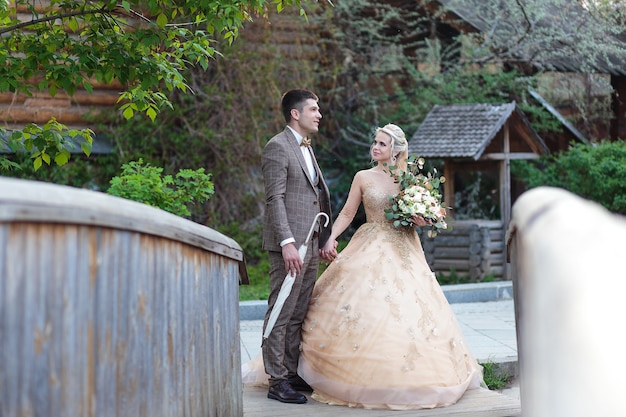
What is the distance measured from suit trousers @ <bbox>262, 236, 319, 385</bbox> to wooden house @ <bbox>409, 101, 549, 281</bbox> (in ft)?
20.5

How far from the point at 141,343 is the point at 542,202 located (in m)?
1.81

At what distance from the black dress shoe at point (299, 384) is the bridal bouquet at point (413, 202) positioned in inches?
47.6

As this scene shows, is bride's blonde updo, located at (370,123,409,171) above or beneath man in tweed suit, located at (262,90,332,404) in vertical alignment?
above

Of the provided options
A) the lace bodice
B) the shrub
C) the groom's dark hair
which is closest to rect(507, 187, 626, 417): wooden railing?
the groom's dark hair

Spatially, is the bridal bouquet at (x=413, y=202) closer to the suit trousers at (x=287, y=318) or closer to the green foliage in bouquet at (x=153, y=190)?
the suit trousers at (x=287, y=318)

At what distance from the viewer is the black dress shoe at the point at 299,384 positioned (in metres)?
5.70

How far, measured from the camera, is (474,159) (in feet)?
38.0

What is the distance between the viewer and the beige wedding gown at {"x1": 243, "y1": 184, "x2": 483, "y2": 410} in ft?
17.2

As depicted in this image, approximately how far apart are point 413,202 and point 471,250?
6367mm

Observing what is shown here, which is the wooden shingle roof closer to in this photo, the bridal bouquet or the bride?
the bridal bouquet

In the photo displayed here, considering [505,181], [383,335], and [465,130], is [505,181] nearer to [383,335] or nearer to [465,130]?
[465,130]

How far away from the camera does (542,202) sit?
1.80 m

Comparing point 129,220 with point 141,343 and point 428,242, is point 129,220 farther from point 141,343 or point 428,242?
point 428,242

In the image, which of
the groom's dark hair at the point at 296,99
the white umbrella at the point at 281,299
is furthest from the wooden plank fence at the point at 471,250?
the white umbrella at the point at 281,299
